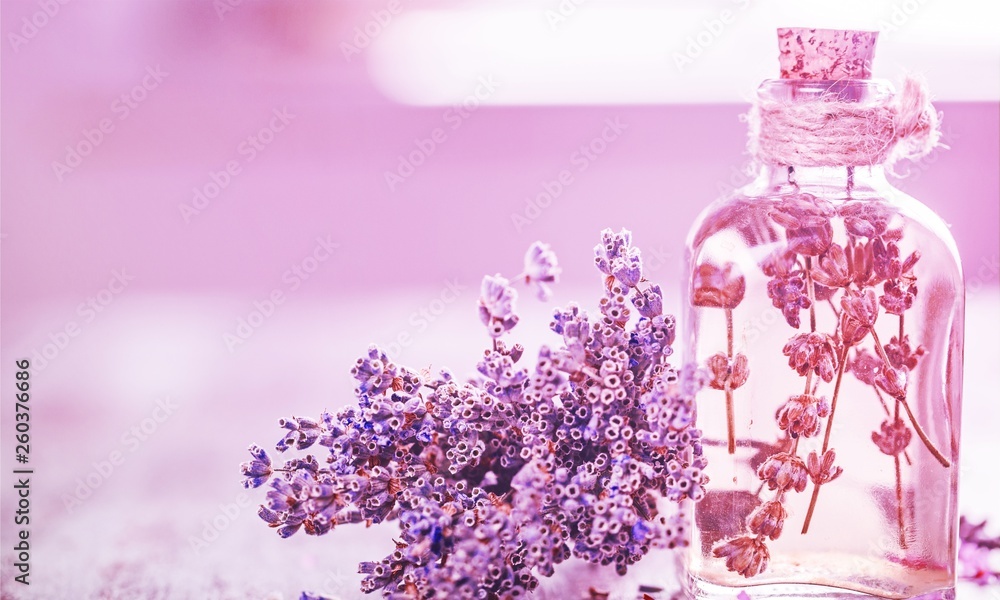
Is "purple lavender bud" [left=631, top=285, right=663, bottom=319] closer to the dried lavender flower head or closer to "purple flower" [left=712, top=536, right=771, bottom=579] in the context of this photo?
the dried lavender flower head

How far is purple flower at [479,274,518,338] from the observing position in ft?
1.94

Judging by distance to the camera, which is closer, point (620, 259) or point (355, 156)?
point (620, 259)

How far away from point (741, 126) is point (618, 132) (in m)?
0.44

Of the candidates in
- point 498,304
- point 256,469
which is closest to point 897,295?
point 498,304

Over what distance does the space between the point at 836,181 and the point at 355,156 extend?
2876 mm

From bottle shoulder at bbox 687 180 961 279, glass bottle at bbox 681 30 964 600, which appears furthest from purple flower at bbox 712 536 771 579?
bottle shoulder at bbox 687 180 961 279

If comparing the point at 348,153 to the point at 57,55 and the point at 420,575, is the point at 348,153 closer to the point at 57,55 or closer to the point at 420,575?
the point at 57,55

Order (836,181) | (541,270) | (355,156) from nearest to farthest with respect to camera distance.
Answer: (541,270), (836,181), (355,156)

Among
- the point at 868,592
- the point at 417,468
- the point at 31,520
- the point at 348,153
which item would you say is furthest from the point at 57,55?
the point at 868,592

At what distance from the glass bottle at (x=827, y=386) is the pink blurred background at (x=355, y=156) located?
1.50 m

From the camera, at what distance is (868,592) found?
0.69m

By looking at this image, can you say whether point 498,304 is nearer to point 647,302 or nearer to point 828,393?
point 647,302

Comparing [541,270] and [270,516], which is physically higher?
[541,270]

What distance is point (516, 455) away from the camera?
65 cm
